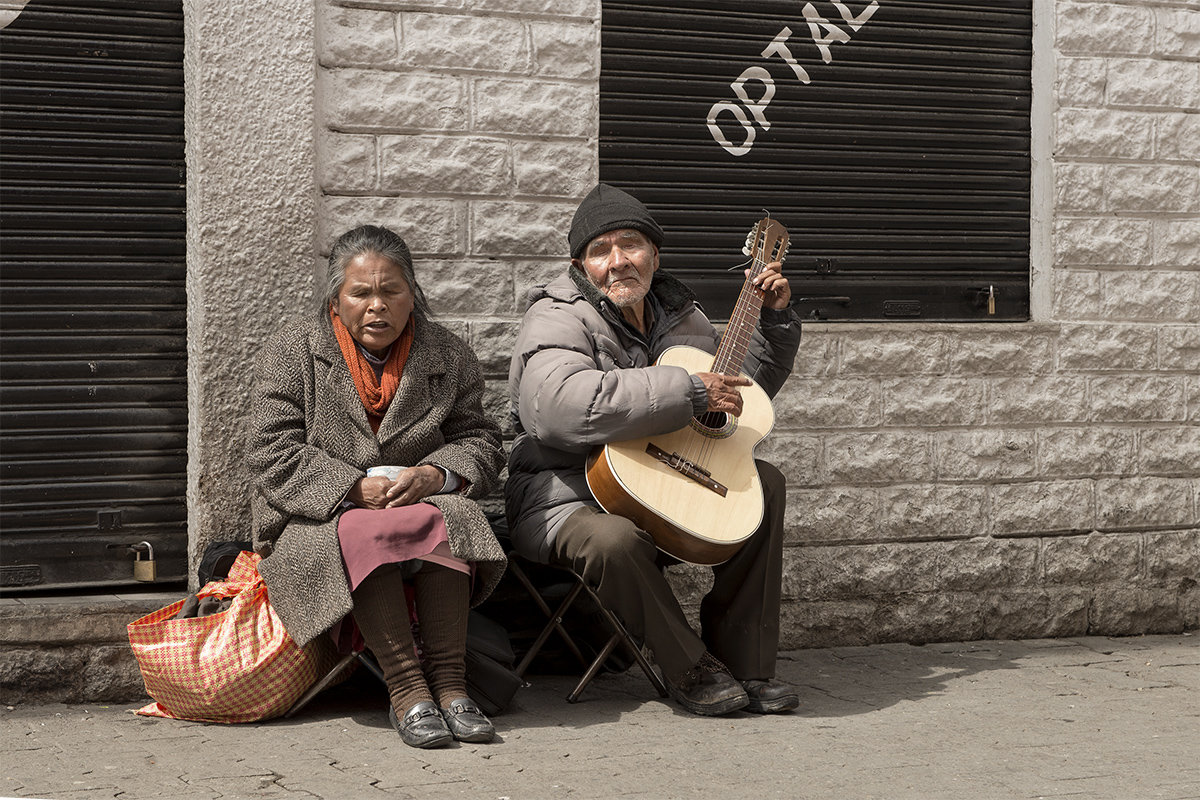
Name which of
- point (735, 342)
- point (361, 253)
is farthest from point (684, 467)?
point (361, 253)

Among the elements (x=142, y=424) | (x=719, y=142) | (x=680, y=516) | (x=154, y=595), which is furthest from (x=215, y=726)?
(x=719, y=142)

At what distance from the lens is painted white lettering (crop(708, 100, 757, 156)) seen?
19.1 ft

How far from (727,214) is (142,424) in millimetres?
2380

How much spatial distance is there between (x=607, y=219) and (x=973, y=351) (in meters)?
1.90

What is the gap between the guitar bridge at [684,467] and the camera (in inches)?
181

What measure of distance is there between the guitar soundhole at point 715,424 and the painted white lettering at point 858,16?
6.85 feet

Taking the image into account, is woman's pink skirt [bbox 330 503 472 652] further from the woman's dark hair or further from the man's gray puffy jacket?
the woman's dark hair

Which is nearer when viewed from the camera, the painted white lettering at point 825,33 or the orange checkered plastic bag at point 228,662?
the orange checkered plastic bag at point 228,662

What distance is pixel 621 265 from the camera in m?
4.89

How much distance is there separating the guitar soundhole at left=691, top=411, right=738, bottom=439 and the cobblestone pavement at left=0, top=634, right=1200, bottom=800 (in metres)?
0.91

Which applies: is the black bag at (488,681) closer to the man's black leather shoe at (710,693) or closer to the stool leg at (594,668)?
the stool leg at (594,668)

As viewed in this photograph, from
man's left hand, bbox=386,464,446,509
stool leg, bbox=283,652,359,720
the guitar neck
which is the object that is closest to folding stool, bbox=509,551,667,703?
man's left hand, bbox=386,464,446,509

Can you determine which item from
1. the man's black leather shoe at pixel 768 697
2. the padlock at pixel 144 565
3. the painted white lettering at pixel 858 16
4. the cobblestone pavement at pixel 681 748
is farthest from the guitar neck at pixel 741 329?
the padlock at pixel 144 565

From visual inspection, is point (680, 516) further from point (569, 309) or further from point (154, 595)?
point (154, 595)
